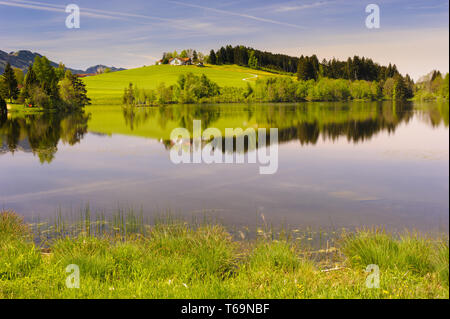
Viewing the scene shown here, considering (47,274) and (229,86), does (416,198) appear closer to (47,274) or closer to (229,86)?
(47,274)

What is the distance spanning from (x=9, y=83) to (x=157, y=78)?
286ft

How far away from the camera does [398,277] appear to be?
345 inches

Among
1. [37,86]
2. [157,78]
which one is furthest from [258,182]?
[157,78]

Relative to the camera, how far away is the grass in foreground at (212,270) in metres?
8.04

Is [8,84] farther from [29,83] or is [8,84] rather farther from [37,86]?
[37,86]

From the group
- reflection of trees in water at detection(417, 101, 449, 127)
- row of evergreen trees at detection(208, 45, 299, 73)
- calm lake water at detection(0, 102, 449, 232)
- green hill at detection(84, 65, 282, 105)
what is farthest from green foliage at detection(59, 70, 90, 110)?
reflection of trees in water at detection(417, 101, 449, 127)

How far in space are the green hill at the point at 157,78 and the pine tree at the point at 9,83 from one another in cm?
6647

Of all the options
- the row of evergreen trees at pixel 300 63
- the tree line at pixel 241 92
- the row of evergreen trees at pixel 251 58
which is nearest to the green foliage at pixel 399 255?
the row of evergreen trees at pixel 300 63

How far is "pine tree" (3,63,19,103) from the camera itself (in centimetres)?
6055

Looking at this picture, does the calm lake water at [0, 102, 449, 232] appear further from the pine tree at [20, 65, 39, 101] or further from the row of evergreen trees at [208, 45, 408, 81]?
the row of evergreen trees at [208, 45, 408, 81]

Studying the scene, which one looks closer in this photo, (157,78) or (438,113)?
(438,113)

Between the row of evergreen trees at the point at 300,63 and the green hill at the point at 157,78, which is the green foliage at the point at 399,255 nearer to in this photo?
the row of evergreen trees at the point at 300,63

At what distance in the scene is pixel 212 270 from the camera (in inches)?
395
